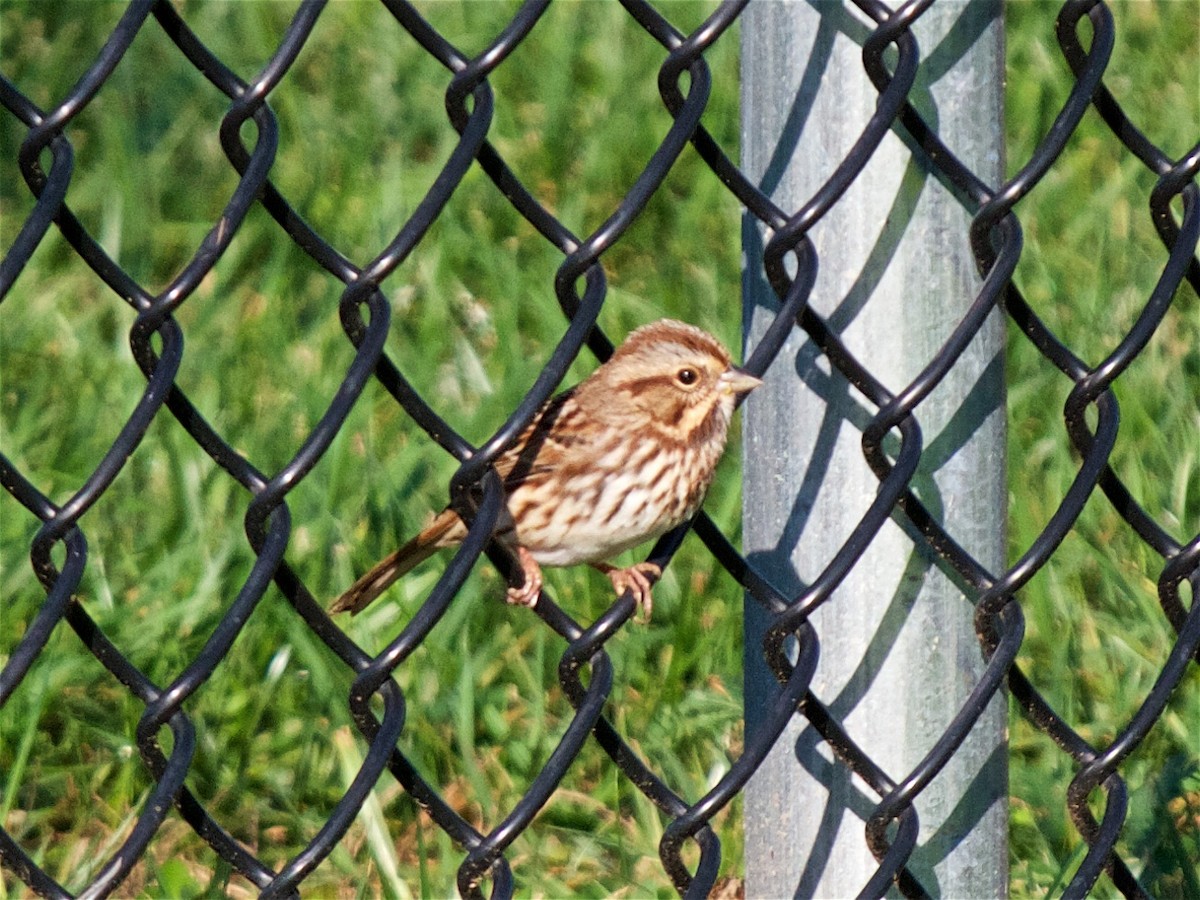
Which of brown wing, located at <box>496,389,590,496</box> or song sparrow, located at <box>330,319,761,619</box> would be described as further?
brown wing, located at <box>496,389,590,496</box>

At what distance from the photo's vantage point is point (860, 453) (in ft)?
7.63

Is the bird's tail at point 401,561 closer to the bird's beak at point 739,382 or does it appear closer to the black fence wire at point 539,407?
the bird's beak at point 739,382

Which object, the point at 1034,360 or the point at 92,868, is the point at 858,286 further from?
the point at 1034,360

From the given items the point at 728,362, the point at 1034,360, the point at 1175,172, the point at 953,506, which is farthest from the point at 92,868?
the point at 1034,360

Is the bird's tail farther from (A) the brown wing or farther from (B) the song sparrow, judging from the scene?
(A) the brown wing

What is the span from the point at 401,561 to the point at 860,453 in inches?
56.5

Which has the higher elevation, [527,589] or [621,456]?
[621,456]

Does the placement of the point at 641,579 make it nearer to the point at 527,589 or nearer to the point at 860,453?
the point at 527,589

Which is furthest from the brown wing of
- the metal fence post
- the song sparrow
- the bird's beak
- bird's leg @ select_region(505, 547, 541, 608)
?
the metal fence post

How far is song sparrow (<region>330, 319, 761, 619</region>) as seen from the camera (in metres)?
3.28

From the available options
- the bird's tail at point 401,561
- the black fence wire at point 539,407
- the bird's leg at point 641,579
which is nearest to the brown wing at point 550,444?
the bird's tail at point 401,561

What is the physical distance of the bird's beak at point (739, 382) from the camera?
2.30 meters

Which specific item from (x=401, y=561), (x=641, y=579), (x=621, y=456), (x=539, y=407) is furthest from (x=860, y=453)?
(x=401, y=561)

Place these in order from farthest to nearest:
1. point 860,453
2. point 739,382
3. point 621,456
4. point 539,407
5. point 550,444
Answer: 1. point 550,444
2. point 621,456
3. point 739,382
4. point 860,453
5. point 539,407
